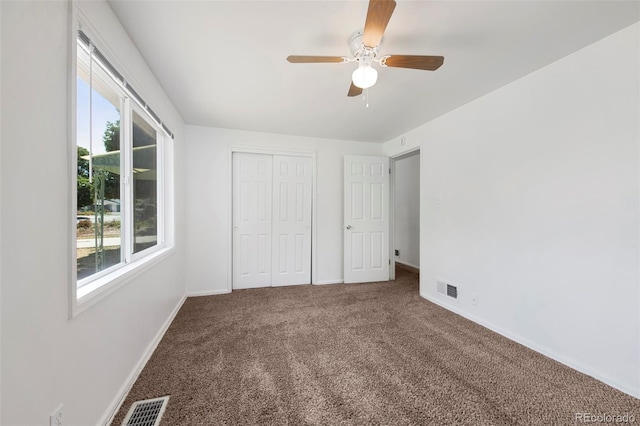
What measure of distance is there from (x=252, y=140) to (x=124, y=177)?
75.8 inches

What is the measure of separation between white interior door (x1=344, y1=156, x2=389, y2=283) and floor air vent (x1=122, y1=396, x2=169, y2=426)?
2669 millimetres

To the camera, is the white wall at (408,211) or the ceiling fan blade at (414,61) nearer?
the ceiling fan blade at (414,61)

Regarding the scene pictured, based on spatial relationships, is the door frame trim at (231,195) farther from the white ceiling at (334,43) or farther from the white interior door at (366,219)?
the white ceiling at (334,43)

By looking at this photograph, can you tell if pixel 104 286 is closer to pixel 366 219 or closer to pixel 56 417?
pixel 56 417

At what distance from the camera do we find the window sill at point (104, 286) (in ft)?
3.51

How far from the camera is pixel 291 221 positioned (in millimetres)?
3660

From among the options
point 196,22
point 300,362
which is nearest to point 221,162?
point 196,22

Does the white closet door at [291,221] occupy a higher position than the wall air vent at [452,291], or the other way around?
the white closet door at [291,221]

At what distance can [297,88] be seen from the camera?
87.3 inches

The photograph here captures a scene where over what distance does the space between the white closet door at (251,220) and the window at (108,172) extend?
1247 millimetres

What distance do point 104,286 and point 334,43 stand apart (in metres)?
2.04

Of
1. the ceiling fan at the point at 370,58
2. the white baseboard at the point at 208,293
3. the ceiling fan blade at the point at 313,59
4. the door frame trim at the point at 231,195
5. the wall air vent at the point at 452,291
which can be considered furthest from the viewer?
the door frame trim at the point at 231,195

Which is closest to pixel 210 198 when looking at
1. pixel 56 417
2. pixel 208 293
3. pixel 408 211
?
pixel 208 293

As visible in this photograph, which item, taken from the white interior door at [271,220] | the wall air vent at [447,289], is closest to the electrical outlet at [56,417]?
the white interior door at [271,220]
